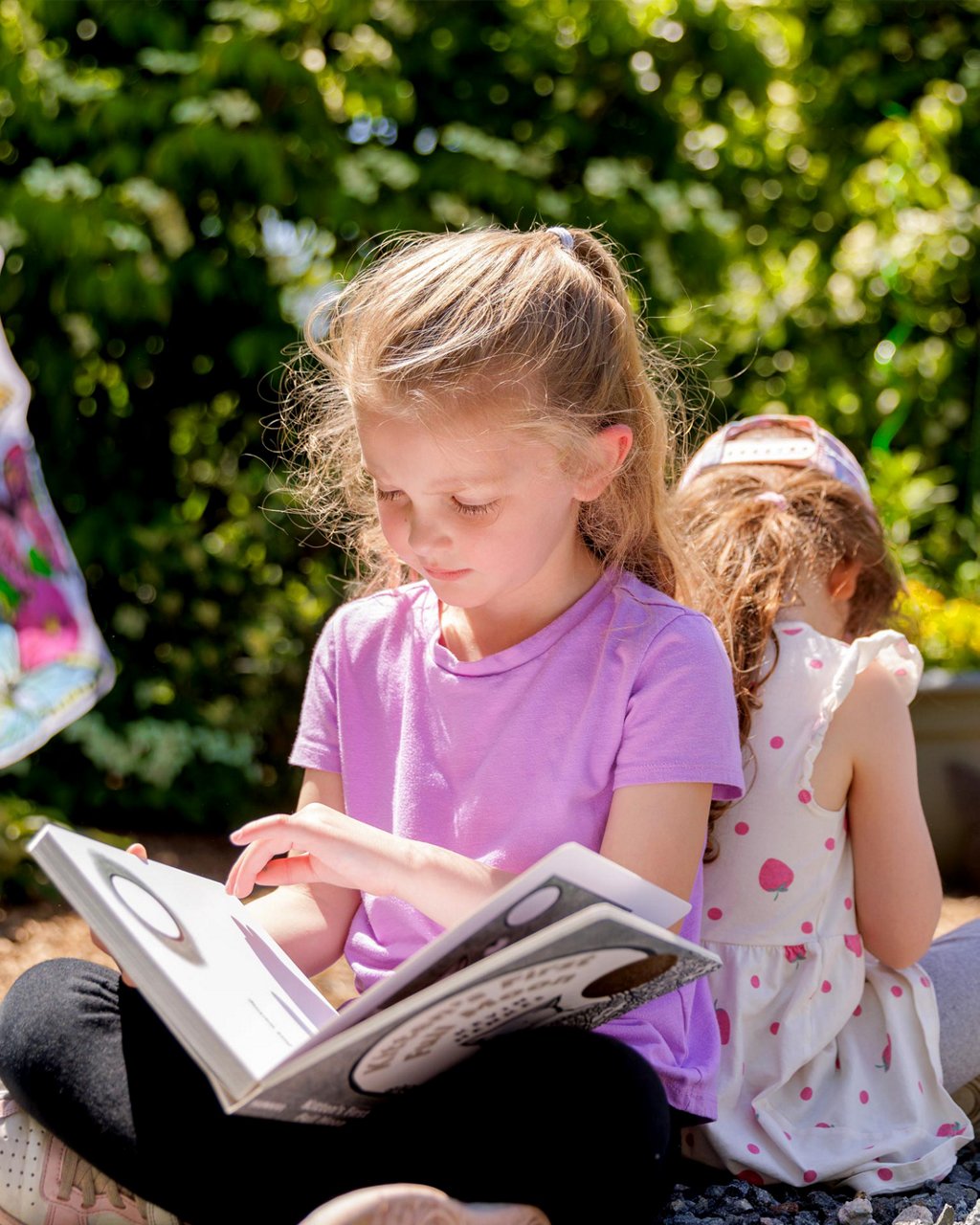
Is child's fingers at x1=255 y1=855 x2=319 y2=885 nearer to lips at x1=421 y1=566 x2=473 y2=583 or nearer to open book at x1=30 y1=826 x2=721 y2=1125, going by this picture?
open book at x1=30 y1=826 x2=721 y2=1125

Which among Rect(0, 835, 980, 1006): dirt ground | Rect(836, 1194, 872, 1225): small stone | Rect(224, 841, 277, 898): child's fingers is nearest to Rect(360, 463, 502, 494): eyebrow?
Rect(224, 841, 277, 898): child's fingers

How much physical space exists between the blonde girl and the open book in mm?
544

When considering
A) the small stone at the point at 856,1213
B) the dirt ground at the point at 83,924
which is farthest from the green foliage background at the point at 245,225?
the small stone at the point at 856,1213

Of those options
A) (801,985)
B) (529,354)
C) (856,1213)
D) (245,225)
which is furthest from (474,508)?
(245,225)

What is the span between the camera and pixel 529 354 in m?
1.50

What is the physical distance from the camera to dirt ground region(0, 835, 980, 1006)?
2.60 meters

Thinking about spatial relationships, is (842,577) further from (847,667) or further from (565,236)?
(565,236)

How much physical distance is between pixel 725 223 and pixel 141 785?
2.07 meters

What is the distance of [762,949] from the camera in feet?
6.00

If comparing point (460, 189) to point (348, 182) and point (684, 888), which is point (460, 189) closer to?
point (348, 182)

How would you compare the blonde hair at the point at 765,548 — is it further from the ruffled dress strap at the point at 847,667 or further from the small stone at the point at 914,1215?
the small stone at the point at 914,1215

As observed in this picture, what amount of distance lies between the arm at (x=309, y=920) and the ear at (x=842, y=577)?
0.74 meters

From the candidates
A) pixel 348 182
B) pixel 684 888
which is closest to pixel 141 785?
pixel 348 182

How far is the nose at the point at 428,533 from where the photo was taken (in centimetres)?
149
